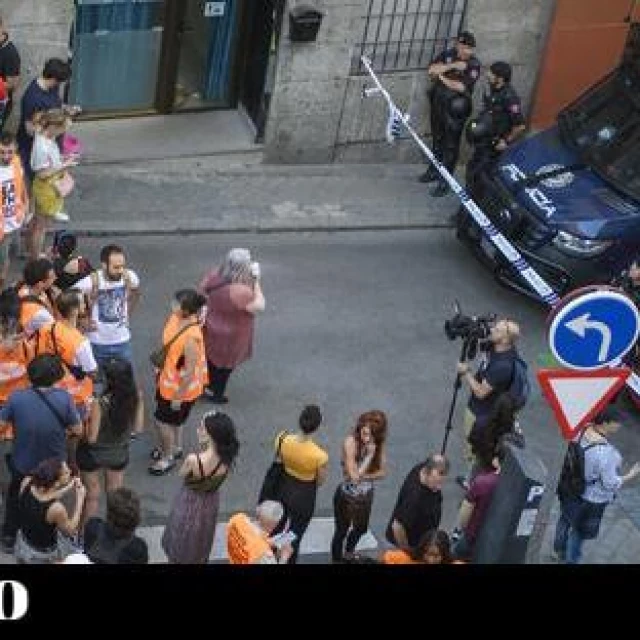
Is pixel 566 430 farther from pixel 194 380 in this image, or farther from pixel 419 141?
pixel 419 141

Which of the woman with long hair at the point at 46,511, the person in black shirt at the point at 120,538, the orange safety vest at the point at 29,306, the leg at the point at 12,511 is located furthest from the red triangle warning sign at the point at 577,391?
the orange safety vest at the point at 29,306

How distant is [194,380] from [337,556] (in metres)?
1.54

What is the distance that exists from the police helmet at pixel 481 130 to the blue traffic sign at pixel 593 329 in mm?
6734

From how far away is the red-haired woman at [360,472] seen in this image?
10.7 m

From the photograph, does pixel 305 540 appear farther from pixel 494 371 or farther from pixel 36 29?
pixel 36 29

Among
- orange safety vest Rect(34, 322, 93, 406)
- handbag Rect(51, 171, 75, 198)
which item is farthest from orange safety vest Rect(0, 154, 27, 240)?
orange safety vest Rect(34, 322, 93, 406)

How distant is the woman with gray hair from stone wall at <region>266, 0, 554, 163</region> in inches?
179

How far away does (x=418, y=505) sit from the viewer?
10.5m

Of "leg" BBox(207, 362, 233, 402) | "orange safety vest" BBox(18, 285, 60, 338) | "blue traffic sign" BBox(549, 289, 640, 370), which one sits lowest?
"leg" BBox(207, 362, 233, 402)

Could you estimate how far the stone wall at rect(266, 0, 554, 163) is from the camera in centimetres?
1627

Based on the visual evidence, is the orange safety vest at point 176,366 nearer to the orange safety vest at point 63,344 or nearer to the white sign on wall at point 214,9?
the orange safety vest at point 63,344

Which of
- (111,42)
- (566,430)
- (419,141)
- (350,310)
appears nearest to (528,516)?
(566,430)

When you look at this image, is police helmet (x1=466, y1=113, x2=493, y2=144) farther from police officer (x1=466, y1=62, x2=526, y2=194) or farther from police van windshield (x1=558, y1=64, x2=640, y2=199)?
police van windshield (x1=558, y1=64, x2=640, y2=199)

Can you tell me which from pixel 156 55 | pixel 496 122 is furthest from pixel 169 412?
pixel 156 55
